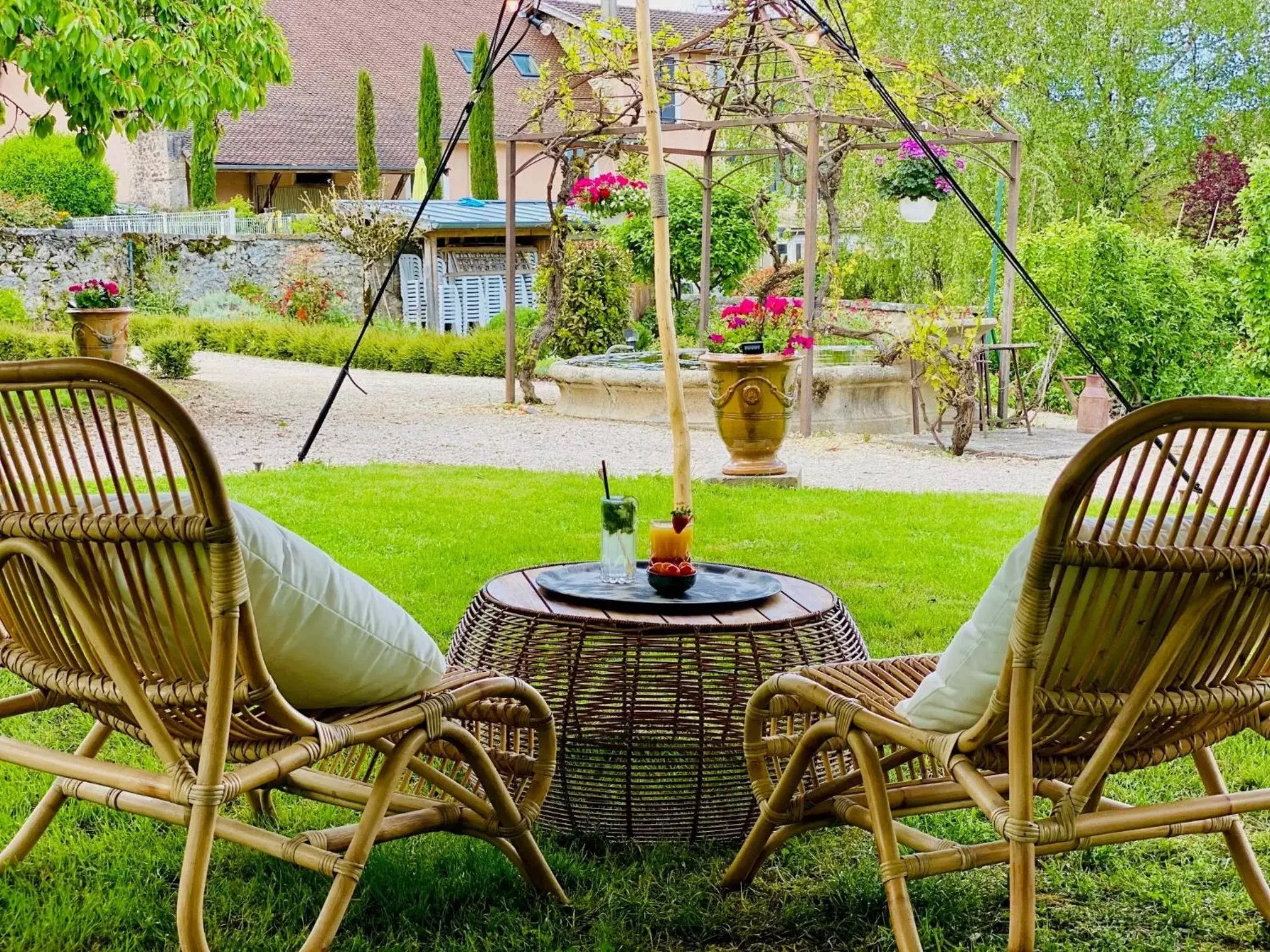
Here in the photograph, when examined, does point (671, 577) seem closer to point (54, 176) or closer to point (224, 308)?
point (224, 308)

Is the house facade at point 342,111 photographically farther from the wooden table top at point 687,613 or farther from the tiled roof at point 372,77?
the wooden table top at point 687,613

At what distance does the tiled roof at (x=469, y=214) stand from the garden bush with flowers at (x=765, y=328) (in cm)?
679

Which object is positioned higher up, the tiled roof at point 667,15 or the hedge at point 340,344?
the tiled roof at point 667,15

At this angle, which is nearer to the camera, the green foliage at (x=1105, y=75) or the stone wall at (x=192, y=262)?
the green foliage at (x=1105, y=75)

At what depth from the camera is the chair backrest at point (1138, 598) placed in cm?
176

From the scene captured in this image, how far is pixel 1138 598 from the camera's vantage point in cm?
187

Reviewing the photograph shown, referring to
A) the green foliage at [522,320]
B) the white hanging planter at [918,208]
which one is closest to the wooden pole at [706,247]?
the white hanging planter at [918,208]

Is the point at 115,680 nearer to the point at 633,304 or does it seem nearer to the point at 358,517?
the point at 358,517

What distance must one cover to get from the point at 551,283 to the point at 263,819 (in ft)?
27.9

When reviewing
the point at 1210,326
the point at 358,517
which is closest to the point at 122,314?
the point at 358,517

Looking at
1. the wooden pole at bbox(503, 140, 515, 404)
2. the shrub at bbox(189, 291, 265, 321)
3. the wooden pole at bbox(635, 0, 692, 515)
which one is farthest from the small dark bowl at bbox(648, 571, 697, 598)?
the shrub at bbox(189, 291, 265, 321)

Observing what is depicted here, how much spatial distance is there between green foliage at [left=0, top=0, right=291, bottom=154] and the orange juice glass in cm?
556

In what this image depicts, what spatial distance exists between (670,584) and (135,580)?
1.18 m

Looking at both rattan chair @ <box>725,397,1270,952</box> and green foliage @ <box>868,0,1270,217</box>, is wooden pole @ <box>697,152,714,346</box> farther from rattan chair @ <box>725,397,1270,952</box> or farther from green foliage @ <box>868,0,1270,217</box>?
rattan chair @ <box>725,397,1270,952</box>
